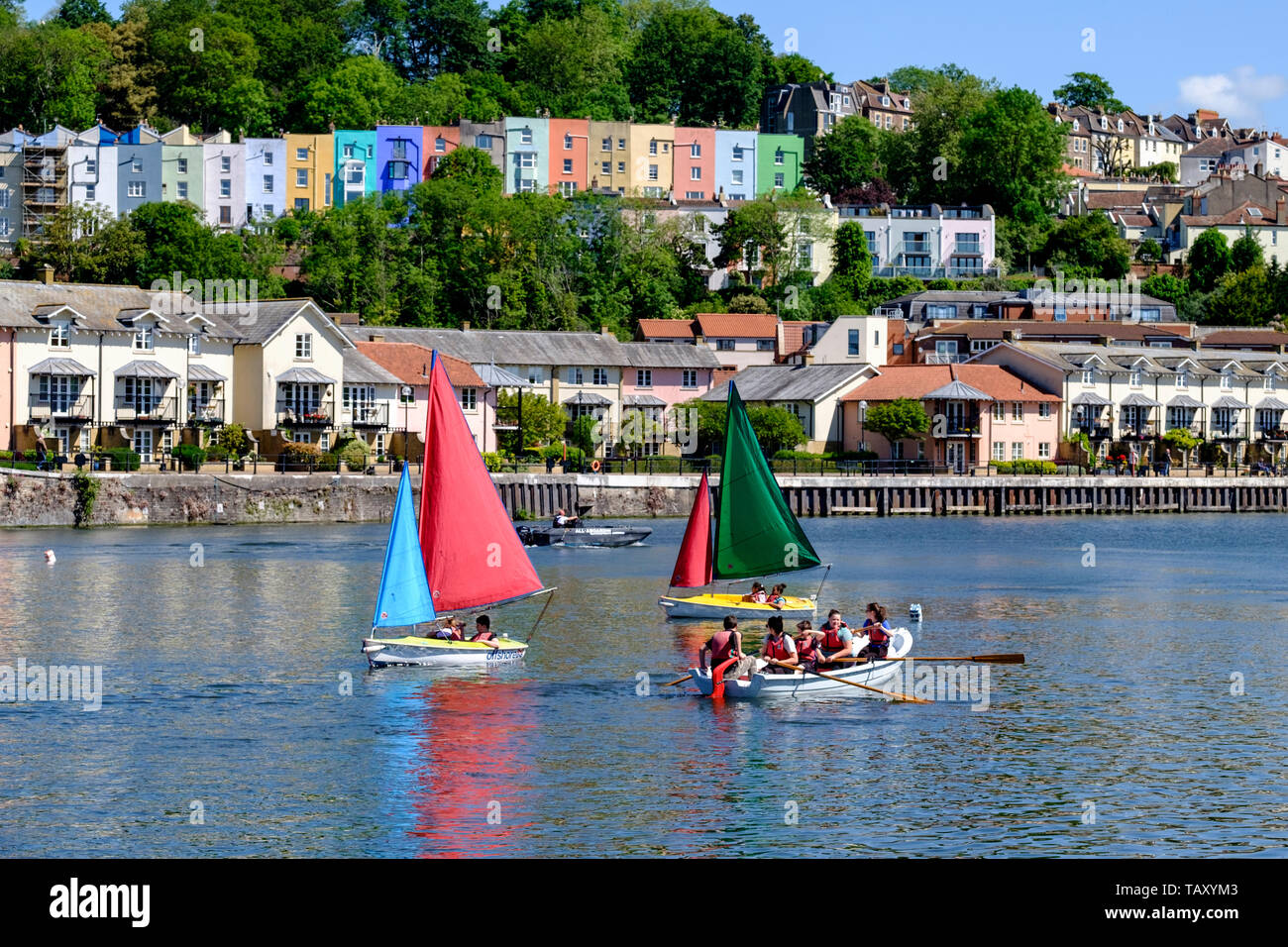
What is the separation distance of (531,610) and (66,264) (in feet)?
292

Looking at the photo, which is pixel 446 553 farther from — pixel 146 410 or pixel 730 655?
pixel 146 410

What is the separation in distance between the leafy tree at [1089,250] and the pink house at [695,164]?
35.5m

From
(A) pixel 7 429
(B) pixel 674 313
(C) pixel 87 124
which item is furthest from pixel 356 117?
(A) pixel 7 429

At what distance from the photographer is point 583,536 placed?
8581cm

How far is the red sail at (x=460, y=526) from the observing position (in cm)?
4019

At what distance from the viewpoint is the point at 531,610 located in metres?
58.3

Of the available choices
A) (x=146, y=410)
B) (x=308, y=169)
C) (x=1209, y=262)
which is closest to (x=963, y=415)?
(x=146, y=410)

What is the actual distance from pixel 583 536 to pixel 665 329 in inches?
2225

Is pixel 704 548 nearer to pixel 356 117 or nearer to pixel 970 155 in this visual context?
pixel 356 117

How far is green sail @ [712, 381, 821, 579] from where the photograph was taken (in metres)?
49.2

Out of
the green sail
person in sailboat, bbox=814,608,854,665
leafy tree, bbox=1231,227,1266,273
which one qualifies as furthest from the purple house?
person in sailboat, bbox=814,608,854,665

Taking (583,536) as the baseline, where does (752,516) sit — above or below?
above

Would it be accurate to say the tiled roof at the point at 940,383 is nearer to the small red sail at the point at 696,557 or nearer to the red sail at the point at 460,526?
the small red sail at the point at 696,557

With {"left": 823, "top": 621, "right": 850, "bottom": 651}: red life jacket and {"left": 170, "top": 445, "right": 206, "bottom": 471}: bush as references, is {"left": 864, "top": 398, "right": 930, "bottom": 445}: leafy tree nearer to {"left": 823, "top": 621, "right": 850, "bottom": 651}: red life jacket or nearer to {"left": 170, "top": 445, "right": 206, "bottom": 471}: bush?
{"left": 170, "top": 445, "right": 206, "bottom": 471}: bush
